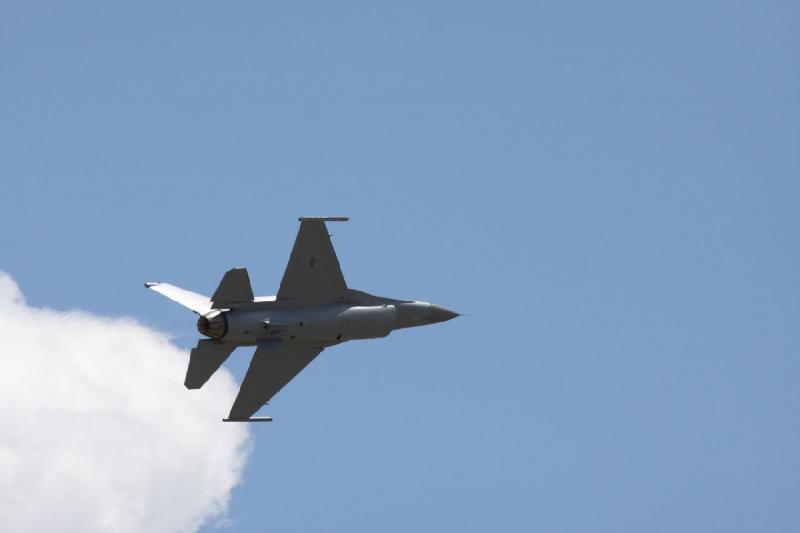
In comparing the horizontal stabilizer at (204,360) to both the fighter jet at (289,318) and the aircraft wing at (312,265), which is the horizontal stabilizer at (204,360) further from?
the aircraft wing at (312,265)

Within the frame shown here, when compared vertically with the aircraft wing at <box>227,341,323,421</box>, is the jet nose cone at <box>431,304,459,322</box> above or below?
above

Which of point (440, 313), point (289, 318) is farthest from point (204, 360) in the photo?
point (440, 313)

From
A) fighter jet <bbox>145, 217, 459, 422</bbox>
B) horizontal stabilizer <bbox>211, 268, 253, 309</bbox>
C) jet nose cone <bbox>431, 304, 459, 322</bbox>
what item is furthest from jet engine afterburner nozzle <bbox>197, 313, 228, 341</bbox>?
jet nose cone <bbox>431, 304, 459, 322</bbox>

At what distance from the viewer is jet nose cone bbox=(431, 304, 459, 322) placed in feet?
265

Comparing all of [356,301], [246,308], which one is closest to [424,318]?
[356,301]

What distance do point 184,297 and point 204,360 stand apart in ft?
15.1

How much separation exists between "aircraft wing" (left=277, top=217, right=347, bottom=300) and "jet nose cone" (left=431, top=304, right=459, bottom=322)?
4.66m

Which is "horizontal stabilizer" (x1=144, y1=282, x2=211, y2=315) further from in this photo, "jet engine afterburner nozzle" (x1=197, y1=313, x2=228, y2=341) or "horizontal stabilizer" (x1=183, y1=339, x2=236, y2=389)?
"horizontal stabilizer" (x1=183, y1=339, x2=236, y2=389)

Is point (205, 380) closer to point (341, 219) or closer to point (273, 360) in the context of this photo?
point (273, 360)

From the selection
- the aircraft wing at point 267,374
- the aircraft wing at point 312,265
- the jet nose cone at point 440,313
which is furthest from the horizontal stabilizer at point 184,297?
the jet nose cone at point 440,313

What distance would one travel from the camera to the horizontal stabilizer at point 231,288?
7525cm

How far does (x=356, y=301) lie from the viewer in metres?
78.4

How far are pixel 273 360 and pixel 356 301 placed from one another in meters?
4.17

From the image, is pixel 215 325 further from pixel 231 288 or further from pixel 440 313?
pixel 440 313
